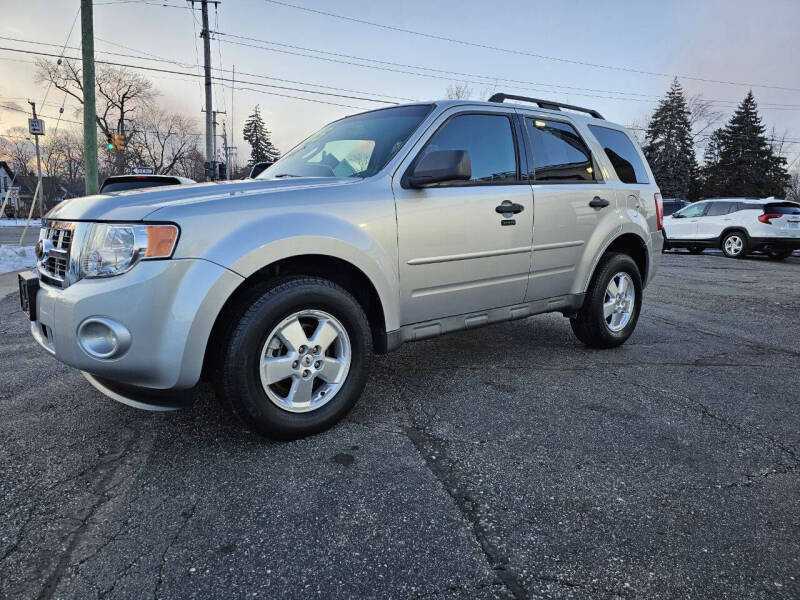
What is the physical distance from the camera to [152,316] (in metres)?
2.32

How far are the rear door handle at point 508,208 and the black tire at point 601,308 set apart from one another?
119 centimetres

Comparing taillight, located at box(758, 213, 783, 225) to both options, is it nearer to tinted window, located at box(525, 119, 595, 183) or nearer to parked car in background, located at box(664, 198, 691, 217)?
parked car in background, located at box(664, 198, 691, 217)

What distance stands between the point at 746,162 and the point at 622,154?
2220 inches

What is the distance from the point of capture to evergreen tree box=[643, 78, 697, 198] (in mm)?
52344

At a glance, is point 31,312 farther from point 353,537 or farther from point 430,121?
point 430,121

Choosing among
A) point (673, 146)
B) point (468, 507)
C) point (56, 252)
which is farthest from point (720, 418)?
point (673, 146)

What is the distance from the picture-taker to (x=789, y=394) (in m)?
3.63

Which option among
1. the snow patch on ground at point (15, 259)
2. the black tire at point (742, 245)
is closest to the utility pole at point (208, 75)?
the snow patch on ground at point (15, 259)

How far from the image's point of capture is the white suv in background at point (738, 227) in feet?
46.0

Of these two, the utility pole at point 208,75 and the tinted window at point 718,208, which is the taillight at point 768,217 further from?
the utility pole at point 208,75

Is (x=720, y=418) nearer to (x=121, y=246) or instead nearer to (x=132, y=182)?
(x=121, y=246)

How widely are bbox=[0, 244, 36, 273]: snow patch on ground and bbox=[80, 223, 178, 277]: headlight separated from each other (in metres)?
9.29

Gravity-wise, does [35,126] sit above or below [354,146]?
above

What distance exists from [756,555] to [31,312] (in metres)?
3.39
